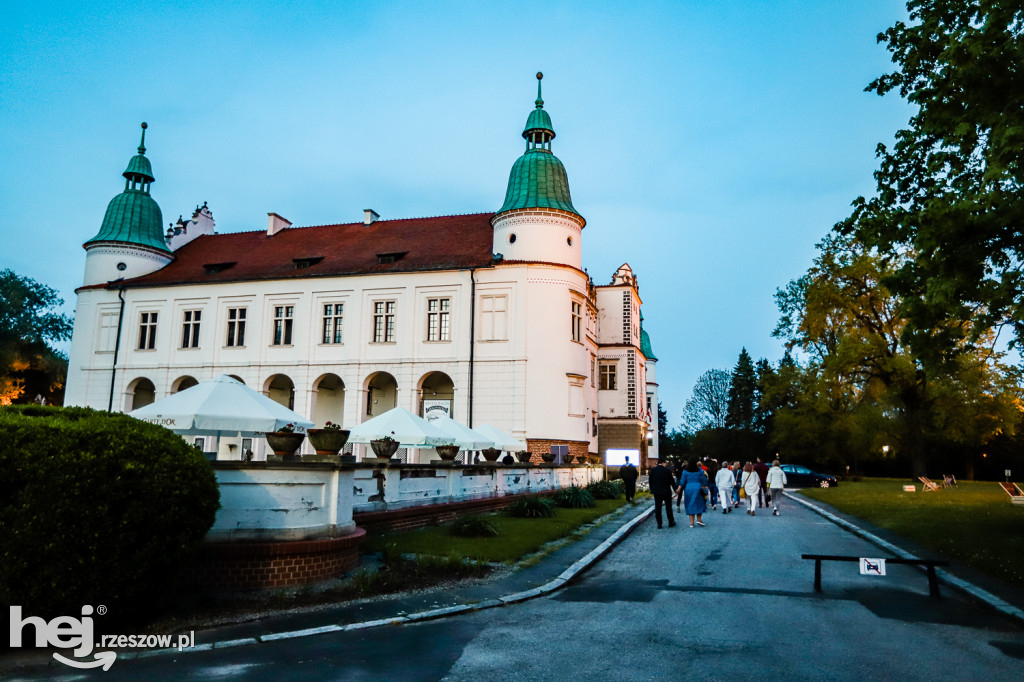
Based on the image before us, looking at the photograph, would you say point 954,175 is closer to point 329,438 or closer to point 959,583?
point 959,583

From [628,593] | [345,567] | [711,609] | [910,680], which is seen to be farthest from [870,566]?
[345,567]

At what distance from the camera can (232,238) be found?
167 ft

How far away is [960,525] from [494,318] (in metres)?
25.6

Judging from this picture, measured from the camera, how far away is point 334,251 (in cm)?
4597

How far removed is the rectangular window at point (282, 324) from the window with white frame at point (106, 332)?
35.7 ft

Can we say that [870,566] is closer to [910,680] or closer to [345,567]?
[910,680]

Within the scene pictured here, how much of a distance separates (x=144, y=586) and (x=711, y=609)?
21.9 ft

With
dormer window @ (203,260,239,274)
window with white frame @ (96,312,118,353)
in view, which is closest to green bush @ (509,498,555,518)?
dormer window @ (203,260,239,274)

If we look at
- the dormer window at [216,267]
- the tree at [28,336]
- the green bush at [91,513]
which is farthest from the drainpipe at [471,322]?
the tree at [28,336]

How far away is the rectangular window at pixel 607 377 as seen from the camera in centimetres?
5150

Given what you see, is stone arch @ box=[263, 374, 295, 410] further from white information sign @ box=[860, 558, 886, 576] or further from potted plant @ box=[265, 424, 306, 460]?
white information sign @ box=[860, 558, 886, 576]

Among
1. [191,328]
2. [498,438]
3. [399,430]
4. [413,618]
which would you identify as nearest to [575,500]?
[399,430]

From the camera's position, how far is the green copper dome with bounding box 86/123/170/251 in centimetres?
4709

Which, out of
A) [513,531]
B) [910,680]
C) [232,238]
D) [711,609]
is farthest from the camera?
[232,238]
